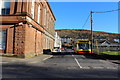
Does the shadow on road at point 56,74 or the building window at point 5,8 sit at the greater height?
the building window at point 5,8

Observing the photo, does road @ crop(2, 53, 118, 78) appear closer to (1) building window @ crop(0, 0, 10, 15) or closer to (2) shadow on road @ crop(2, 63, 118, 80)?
(2) shadow on road @ crop(2, 63, 118, 80)

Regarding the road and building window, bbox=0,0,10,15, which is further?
building window, bbox=0,0,10,15

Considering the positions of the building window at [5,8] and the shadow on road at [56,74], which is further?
the building window at [5,8]

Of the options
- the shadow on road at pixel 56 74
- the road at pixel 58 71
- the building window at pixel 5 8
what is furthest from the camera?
the building window at pixel 5 8

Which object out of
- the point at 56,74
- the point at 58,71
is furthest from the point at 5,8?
the point at 56,74

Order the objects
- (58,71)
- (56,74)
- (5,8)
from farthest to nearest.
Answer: (5,8) → (58,71) → (56,74)

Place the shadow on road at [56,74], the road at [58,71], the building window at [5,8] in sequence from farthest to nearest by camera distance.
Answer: the building window at [5,8] → the road at [58,71] → the shadow on road at [56,74]

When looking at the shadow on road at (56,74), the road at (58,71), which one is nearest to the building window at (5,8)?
the road at (58,71)

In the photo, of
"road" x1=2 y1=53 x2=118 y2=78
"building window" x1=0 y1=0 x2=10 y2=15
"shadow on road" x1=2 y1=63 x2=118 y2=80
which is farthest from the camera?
"building window" x1=0 y1=0 x2=10 y2=15

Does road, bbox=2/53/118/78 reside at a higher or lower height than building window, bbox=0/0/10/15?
→ lower

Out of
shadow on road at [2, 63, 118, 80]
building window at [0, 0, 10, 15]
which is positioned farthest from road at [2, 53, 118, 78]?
building window at [0, 0, 10, 15]

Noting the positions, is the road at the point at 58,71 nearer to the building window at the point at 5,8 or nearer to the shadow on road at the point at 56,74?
the shadow on road at the point at 56,74

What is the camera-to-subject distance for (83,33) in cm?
8806

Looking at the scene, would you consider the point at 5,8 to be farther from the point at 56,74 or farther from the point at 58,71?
the point at 56,74
